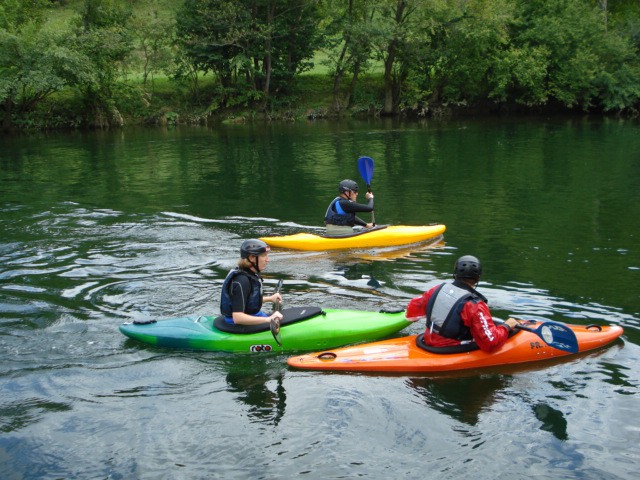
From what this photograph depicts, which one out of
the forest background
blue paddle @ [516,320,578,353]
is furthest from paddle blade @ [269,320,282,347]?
the forest background

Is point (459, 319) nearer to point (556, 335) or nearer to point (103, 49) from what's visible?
point (556, 335)

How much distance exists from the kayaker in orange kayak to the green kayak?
0.86 meters

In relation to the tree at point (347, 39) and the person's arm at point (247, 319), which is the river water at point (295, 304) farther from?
the tree at point (347, 39)

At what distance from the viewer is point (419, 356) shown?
7.14 metres

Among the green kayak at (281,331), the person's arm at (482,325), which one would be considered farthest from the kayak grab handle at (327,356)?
the person's arm at (482,325)

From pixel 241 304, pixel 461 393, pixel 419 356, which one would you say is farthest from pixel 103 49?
pixel 461 393

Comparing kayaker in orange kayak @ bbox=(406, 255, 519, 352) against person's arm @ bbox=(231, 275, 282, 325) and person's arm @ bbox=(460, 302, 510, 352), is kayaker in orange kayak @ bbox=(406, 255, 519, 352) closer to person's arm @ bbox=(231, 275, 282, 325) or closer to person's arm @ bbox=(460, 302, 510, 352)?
person's arm @ bbox=(460, 302, 510, 352)

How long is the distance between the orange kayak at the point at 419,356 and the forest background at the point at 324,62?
2923cm

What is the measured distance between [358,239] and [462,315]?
5370 mm

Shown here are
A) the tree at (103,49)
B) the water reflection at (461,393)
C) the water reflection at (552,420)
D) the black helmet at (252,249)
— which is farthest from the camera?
the tree at (103,49)

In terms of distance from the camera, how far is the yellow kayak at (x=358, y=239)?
1198cm

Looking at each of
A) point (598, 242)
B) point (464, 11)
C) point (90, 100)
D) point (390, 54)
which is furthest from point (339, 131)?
point (598, 242)

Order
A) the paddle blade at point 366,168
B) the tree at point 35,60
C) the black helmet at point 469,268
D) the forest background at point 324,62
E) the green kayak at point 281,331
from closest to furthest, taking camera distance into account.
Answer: the black helmet at point 469,268
the green kayak at point 281,331
the paddle blade at point 366,168
the tree at point 35,60
the forest background at point 324,62

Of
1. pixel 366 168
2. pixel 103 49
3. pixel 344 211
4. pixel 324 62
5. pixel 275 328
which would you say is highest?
pixel 103 49
